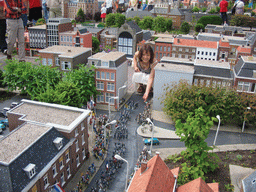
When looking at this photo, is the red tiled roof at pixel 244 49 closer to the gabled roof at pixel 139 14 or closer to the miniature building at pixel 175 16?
the miniature building at pixel 175 16

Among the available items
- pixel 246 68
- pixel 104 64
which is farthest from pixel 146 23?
pixel 246 68

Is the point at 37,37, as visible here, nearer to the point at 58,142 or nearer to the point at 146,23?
the point at 146,23

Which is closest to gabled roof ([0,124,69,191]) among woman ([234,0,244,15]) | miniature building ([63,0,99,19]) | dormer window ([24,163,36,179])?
dormer window ([24,163,36,179])

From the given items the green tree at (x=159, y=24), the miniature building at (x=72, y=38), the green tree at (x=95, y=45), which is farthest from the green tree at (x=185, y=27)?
the miniature building at (x=72, y=38)

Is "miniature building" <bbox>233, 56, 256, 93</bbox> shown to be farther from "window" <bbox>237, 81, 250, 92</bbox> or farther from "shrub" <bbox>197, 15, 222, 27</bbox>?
"shrub" <bbox>197, 15, 222, 27</bbox>

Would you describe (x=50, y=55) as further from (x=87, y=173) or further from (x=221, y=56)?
(x=221, y=56)
